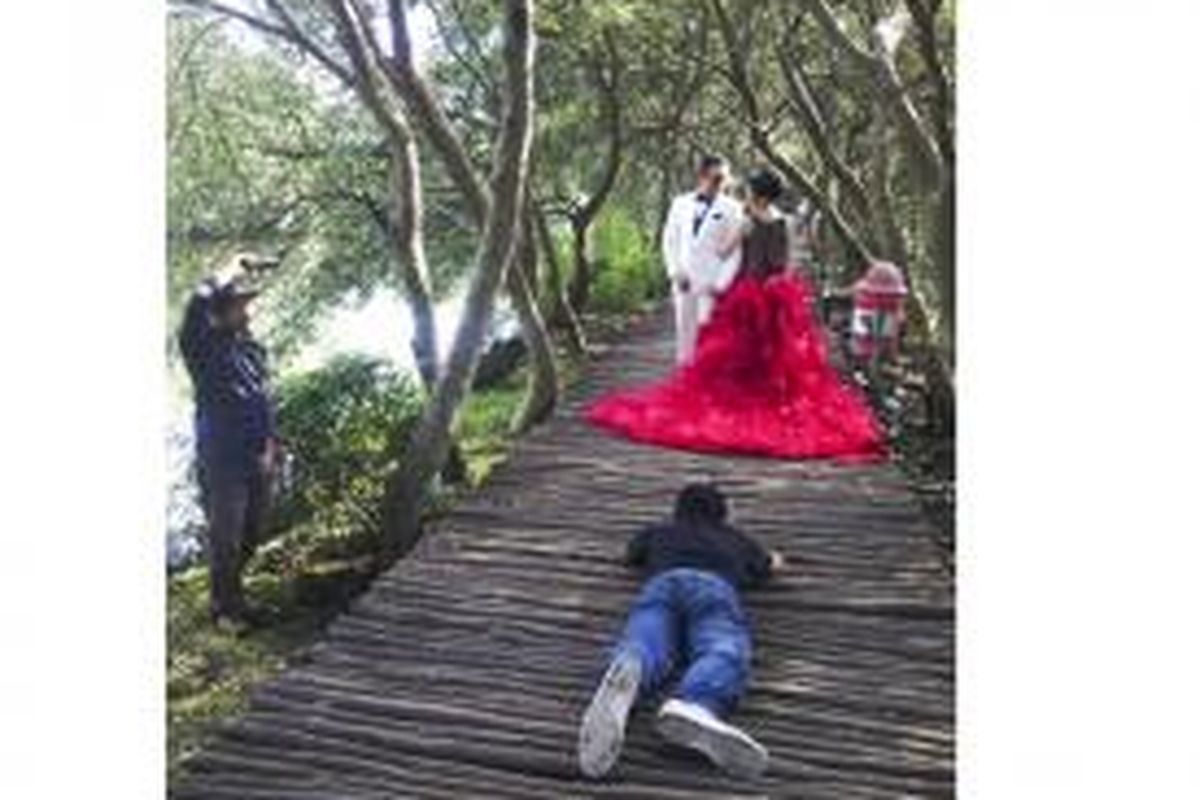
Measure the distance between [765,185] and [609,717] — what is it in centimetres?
133

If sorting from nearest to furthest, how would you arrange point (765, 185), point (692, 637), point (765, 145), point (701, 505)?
point (692, 637)
point (701, 505)
point (765, 185)
point (765, 145)

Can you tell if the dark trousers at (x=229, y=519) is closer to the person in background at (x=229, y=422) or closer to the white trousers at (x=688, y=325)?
the person in background at (x=229, y=422)

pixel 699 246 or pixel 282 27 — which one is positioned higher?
pixel 282 27

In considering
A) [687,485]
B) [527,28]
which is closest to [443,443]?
[687,485]

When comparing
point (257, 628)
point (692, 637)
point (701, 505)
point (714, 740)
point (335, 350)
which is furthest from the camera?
point (335, 350)

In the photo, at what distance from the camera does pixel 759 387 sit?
5.02 meters

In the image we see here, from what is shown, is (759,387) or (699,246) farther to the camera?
(759,387)

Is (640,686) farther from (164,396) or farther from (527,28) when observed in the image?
(527,28)

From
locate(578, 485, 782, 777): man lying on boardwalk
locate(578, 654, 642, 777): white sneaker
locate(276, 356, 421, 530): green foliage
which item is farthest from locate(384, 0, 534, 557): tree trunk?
locate(578, 654, 642, 777): white sneaker

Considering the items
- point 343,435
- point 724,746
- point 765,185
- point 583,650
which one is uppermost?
point 765,185

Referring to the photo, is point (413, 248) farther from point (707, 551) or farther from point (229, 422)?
point (707, 551)

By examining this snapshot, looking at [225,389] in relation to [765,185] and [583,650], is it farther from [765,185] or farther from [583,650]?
[765,185]

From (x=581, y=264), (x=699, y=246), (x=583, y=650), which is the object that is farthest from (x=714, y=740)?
(x=581, y=264)
